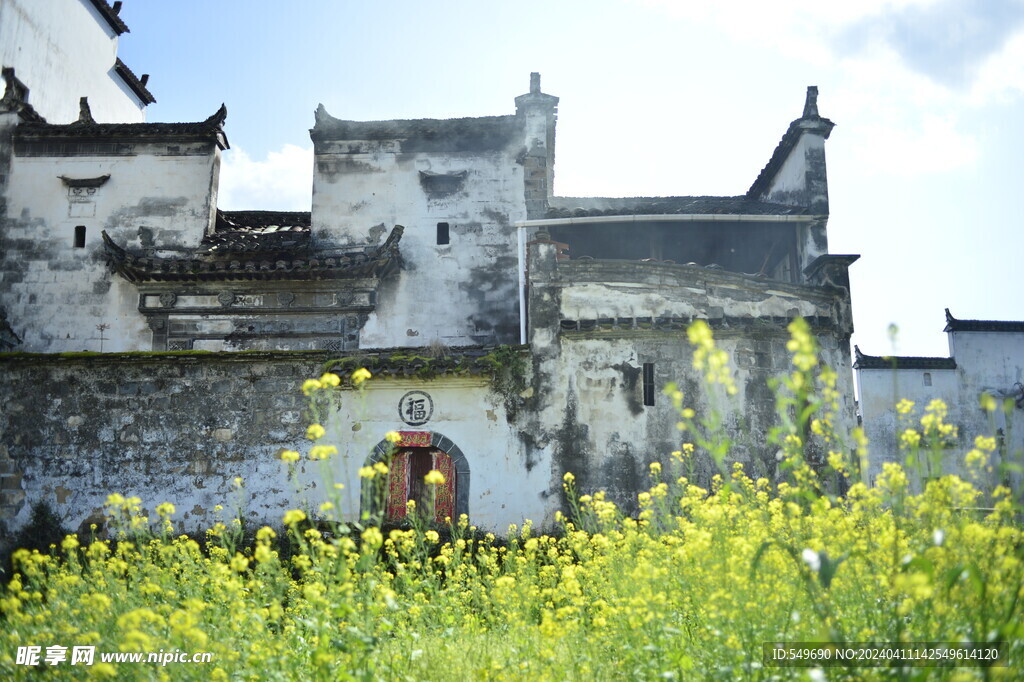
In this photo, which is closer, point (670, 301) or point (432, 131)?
point (670, 301)

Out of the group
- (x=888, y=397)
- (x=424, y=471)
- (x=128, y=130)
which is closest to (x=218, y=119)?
(x=128, y=130)

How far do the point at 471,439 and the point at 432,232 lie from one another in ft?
23.4

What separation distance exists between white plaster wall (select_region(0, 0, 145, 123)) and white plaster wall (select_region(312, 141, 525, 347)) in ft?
21.2

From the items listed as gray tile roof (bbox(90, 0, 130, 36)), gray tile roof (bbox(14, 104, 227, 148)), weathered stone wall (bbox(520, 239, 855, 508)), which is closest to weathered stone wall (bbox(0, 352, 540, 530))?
weathered stone wall (bbox(520, 239, 855, 508))

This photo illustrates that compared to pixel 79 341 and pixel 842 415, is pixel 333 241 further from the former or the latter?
pixel 842 415

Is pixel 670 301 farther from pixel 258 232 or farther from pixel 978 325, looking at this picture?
pixel 978 325

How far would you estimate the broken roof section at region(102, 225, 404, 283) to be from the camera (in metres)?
16.8

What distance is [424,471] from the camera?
39.8 ft

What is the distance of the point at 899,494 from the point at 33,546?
11316mm

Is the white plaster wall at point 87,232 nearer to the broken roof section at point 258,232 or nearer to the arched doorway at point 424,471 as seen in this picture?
the broken roof section at point 258,232

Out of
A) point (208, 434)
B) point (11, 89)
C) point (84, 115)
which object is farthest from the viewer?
point (84, 115)

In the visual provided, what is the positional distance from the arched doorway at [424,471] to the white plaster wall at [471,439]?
0.33 feet

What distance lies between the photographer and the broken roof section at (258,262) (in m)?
16.8

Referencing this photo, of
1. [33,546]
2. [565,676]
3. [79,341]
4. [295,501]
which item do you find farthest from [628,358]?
[79,341]
